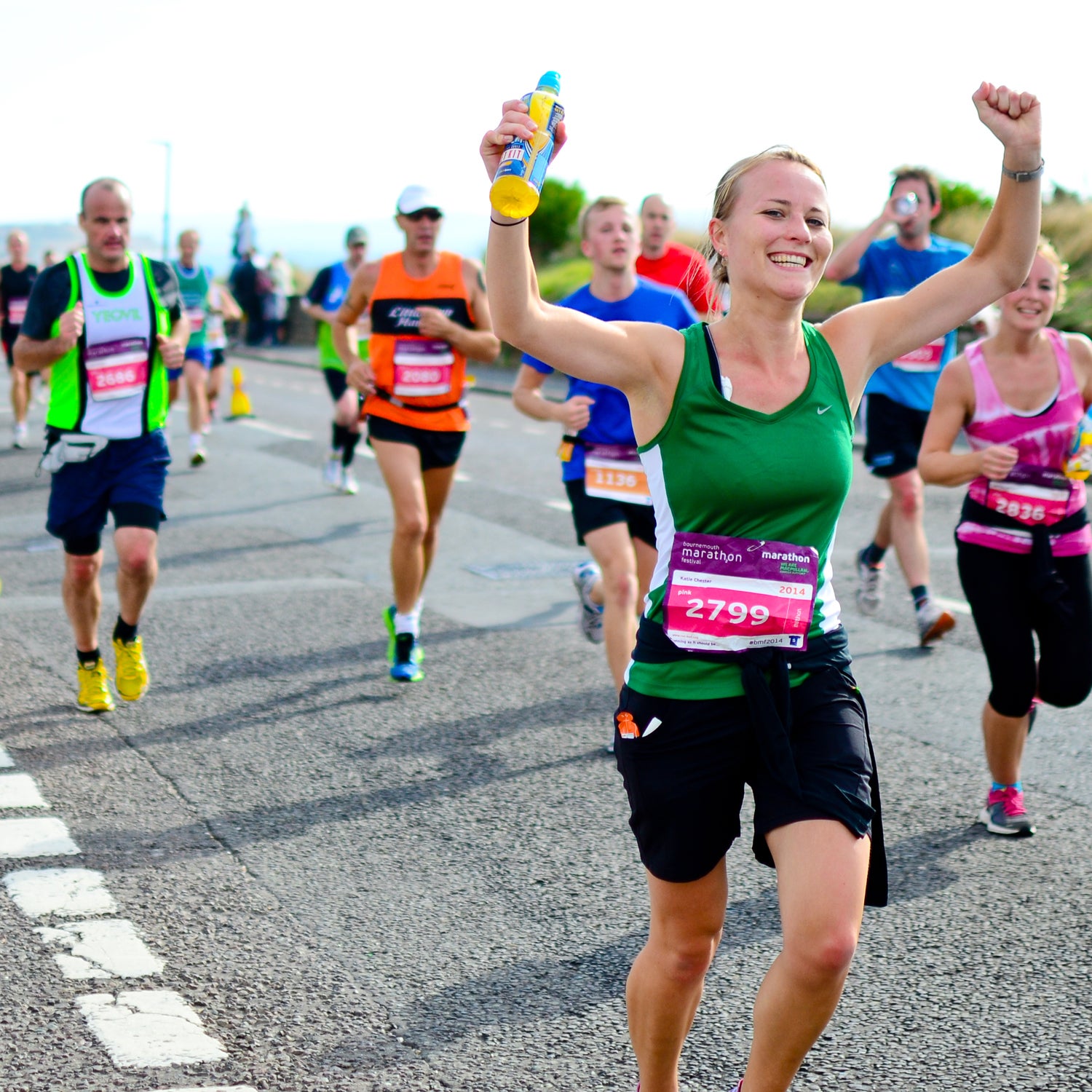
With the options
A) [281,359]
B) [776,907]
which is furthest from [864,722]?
[281,359]

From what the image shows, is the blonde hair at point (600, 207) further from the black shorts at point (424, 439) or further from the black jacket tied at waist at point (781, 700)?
the black jacket tied at waist at point (781, 700)

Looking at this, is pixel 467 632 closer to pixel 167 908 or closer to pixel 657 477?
pixel 167 908

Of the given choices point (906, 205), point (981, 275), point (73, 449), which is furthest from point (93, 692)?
point (906, 205)

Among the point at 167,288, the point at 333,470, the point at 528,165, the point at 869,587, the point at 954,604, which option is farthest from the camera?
the point at 333,470

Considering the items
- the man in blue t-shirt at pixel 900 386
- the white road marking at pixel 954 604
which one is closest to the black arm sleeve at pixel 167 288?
the man in blue t-shirt at pixel 900 386

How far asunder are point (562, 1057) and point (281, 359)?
29134 mm

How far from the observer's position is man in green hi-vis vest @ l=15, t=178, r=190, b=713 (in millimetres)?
5840

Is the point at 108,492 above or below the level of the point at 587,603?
above

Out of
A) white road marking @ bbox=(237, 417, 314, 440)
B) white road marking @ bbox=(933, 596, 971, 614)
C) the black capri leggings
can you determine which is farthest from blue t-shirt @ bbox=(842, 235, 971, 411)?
white road marking @ bbox=(237, 417, 314, 440)

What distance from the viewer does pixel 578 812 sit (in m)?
4.92

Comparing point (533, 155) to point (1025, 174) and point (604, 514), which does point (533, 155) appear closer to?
point (1025, 174)

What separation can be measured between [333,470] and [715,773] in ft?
33.4

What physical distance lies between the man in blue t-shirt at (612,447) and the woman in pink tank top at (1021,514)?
124cm

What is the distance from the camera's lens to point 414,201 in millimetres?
6805
